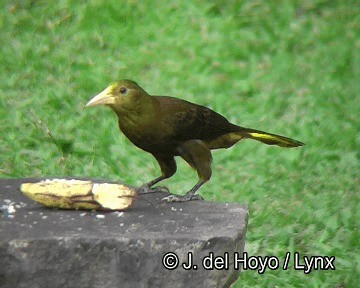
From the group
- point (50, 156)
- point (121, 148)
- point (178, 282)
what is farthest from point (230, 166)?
point (178, 282)

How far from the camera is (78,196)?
4.28m

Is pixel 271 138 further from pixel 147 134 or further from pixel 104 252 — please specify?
pixel 104 252

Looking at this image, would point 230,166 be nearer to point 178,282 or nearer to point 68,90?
point 68,90

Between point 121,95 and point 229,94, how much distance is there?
151 inches

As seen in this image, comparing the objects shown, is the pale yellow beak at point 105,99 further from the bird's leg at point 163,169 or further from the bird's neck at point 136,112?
the bird's leg at point 163,169

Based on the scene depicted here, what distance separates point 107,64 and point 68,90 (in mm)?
742

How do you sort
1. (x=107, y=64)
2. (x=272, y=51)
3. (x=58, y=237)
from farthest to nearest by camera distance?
1. (x=272, y=51)
2. (x=107, y=64)
3. (x=58, y=237)

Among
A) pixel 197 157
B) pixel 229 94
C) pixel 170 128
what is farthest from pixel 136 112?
pixel 229 94

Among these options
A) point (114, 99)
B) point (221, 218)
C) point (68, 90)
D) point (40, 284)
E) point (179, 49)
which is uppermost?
point (179, 49)

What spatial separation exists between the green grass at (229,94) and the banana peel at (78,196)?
1.33 m

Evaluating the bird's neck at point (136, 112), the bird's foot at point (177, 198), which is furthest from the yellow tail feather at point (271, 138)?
the bird's neck at point (136, 112)

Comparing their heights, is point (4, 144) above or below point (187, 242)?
above

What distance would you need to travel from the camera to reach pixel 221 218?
4285 mm

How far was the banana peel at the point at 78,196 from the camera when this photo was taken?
14.0 feet
